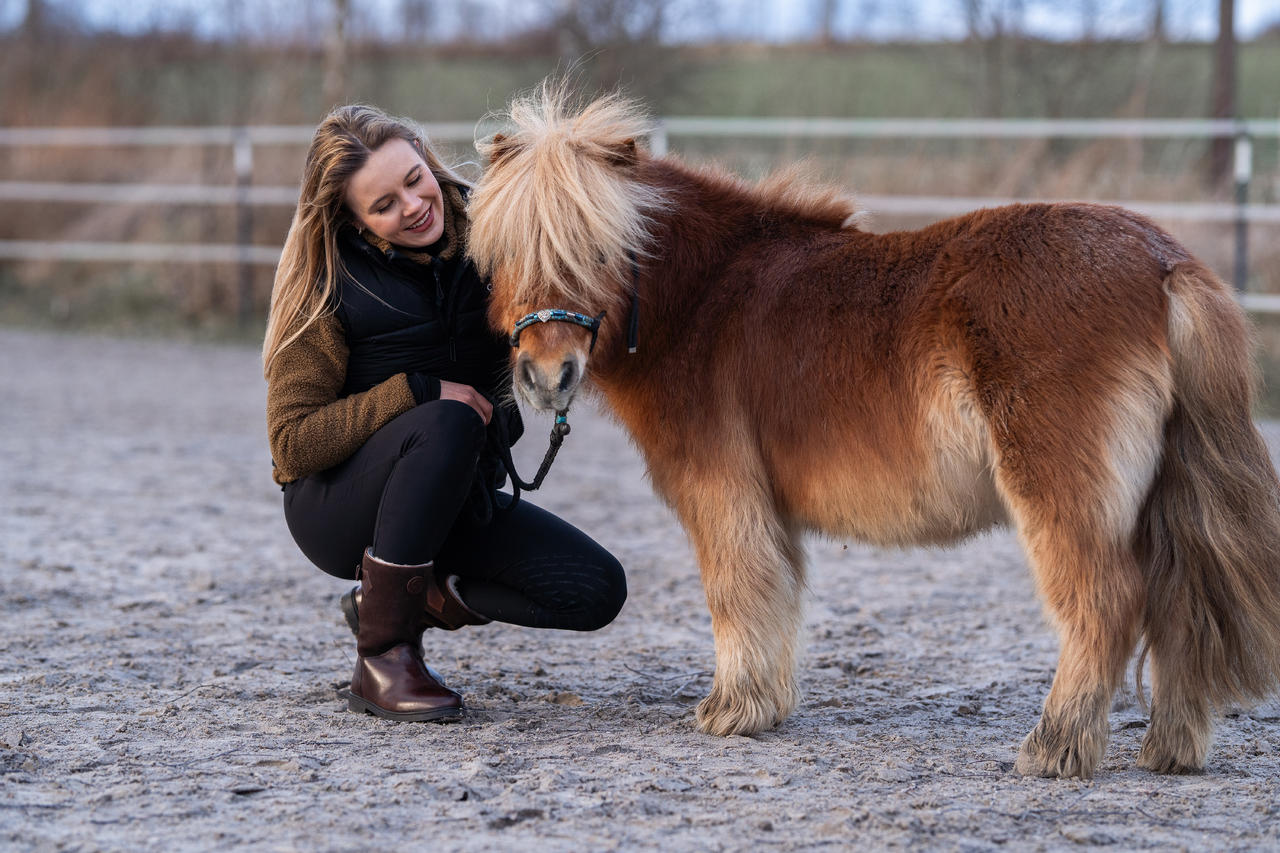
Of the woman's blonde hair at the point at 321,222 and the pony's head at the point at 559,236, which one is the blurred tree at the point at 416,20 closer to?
the woman's blonde hair at the point at 321,222

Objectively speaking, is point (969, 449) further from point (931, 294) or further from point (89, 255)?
point (89, 255)

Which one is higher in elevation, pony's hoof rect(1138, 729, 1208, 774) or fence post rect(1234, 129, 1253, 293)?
fence post rect(1234, 129, 1253, 293)

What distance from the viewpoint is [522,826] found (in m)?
2.47

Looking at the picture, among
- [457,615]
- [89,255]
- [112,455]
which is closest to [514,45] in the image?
[89,255]

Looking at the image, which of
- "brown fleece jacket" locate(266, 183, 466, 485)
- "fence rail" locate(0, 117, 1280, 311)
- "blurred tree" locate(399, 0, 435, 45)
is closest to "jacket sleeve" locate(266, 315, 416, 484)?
"brown fleece jacket" locate(266, 183, 466, 485)

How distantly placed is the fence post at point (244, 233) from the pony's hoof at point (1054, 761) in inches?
396

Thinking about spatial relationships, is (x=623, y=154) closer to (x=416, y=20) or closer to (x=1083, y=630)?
(x=1083, y=630)

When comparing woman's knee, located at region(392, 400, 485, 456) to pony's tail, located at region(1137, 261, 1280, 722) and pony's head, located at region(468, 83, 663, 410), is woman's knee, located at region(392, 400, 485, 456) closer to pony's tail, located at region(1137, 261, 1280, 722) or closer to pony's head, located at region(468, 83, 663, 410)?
pony's head, located at region(468, 83, 663, 410)

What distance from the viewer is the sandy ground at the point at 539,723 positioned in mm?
2475

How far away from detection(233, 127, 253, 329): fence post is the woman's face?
29.0ft

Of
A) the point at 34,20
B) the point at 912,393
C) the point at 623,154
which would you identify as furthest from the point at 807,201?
the point at 34,20

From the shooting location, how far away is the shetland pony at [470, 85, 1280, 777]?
2.62 m

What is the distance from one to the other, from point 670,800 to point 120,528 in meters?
3.57

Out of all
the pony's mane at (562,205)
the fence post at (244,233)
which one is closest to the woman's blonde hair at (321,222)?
the pony's mane at (562,205)
